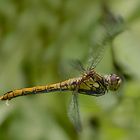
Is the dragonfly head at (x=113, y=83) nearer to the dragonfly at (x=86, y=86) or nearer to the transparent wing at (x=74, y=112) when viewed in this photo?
the dragonfly at (x=86, y=86)

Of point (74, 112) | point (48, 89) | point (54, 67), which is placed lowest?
point (74, 112)

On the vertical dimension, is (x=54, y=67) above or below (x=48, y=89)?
above

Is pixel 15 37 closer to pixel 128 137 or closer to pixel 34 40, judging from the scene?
pixel 34 40

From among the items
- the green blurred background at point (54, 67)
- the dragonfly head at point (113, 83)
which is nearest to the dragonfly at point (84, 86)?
the dragonfly head at point (113, 83)

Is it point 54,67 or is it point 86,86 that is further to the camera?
point 54,67

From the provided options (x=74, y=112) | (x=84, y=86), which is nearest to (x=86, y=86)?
(x=84, y=86)

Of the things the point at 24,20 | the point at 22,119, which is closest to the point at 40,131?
the point at 22,119

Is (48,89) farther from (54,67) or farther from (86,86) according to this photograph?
(54,67)

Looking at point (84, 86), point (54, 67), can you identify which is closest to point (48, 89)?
point (84, 86)
